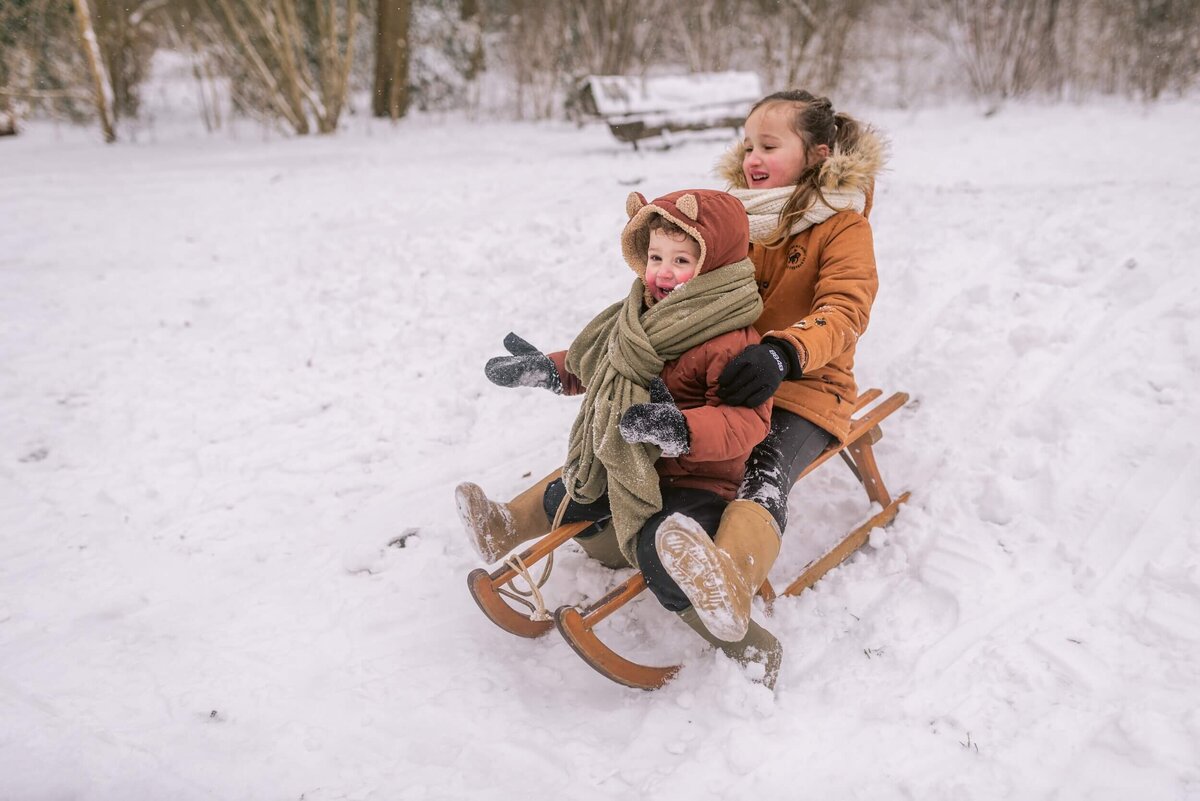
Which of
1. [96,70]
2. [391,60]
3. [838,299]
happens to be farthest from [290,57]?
[838,299]

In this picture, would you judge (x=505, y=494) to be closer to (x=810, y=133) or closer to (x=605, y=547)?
(x=605, y=547)

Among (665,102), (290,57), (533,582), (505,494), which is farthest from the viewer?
(290,57)

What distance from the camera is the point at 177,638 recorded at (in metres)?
2.45

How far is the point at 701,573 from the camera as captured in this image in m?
1.85

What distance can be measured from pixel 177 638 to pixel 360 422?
1.39 m

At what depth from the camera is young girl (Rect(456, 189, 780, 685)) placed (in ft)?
6.40

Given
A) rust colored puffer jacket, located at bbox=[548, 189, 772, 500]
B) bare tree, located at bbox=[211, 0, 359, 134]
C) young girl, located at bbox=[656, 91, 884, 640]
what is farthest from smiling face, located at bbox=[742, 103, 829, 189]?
bare tree, located at bbox=[211, 0, 359, 134]

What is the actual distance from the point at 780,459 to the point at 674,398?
0.42m

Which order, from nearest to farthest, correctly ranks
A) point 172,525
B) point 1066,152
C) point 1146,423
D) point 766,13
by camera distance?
point 1146,423 → point 172,525 → point 1066,152 → point 766,13

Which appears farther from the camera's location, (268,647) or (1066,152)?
(1066,152)

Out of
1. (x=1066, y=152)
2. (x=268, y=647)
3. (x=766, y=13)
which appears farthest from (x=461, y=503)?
(x=766, y=13)

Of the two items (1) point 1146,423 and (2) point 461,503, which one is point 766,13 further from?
(2) point 461,503

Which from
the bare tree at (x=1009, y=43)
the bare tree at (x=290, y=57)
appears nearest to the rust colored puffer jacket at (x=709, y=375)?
the bare tree at (x=290, y=57)

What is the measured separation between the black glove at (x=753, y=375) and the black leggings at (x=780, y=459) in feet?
1.17
